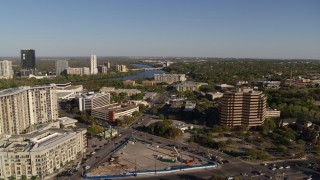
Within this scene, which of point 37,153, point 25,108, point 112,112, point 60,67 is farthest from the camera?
point 60,67

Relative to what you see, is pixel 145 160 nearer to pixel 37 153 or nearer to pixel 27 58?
pixel 37 153

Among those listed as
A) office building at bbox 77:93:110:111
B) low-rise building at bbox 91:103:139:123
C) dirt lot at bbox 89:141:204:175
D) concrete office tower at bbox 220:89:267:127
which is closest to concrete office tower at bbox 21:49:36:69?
office building at bbox 77:93:110:111

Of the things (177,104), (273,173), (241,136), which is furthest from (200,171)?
(177,104)

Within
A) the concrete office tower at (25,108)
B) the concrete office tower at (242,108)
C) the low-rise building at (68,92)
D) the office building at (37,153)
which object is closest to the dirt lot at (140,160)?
the office building at (37,153)

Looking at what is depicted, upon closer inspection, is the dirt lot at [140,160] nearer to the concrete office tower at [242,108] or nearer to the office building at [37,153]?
the office building at [37,153]

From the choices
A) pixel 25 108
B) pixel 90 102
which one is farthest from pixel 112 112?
pixel 25 108

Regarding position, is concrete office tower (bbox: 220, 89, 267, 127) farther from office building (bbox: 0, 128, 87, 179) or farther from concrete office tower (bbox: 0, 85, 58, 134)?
concrete office tower (bbox: 0, 85, 58, 134)
